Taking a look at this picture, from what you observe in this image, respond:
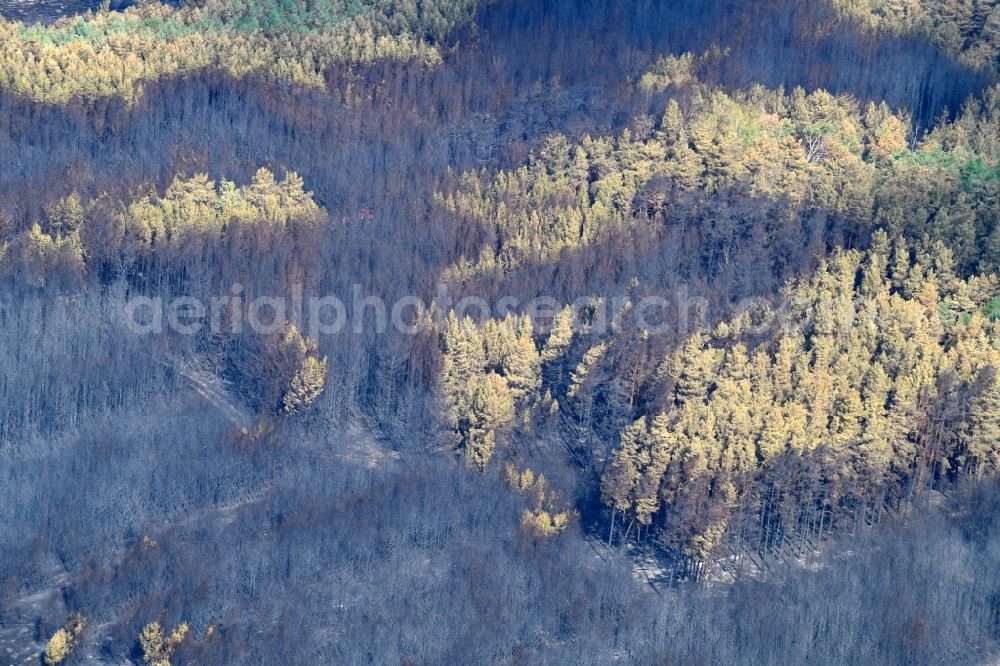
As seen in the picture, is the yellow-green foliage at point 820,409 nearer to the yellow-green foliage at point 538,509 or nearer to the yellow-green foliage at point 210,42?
the yellow-green foliage at point 538,509

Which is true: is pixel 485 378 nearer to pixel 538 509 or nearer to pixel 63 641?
pixel 538 509

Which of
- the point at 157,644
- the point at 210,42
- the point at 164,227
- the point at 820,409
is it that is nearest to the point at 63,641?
the point at 157,644

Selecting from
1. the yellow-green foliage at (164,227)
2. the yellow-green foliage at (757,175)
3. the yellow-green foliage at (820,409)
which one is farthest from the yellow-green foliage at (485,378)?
the yellow-green foliage at (164,227)

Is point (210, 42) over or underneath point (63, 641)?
over

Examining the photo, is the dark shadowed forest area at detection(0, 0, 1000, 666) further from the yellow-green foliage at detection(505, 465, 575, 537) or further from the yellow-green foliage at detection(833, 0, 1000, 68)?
the yellow-green foliage at detection(833, 0, 1000, 68)

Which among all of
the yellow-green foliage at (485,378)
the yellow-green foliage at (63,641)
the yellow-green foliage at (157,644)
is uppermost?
the yellow-green foliage at (485,378)

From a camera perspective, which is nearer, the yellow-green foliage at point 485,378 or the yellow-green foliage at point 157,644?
the yellow-green foliage at point 157,644

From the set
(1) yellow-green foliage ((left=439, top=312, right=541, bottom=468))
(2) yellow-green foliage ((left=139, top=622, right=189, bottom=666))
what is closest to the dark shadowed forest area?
(2) yellow-green foliage ((left=139, top=622, right=189, bottom=666))

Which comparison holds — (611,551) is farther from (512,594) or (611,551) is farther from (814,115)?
(814,115)
